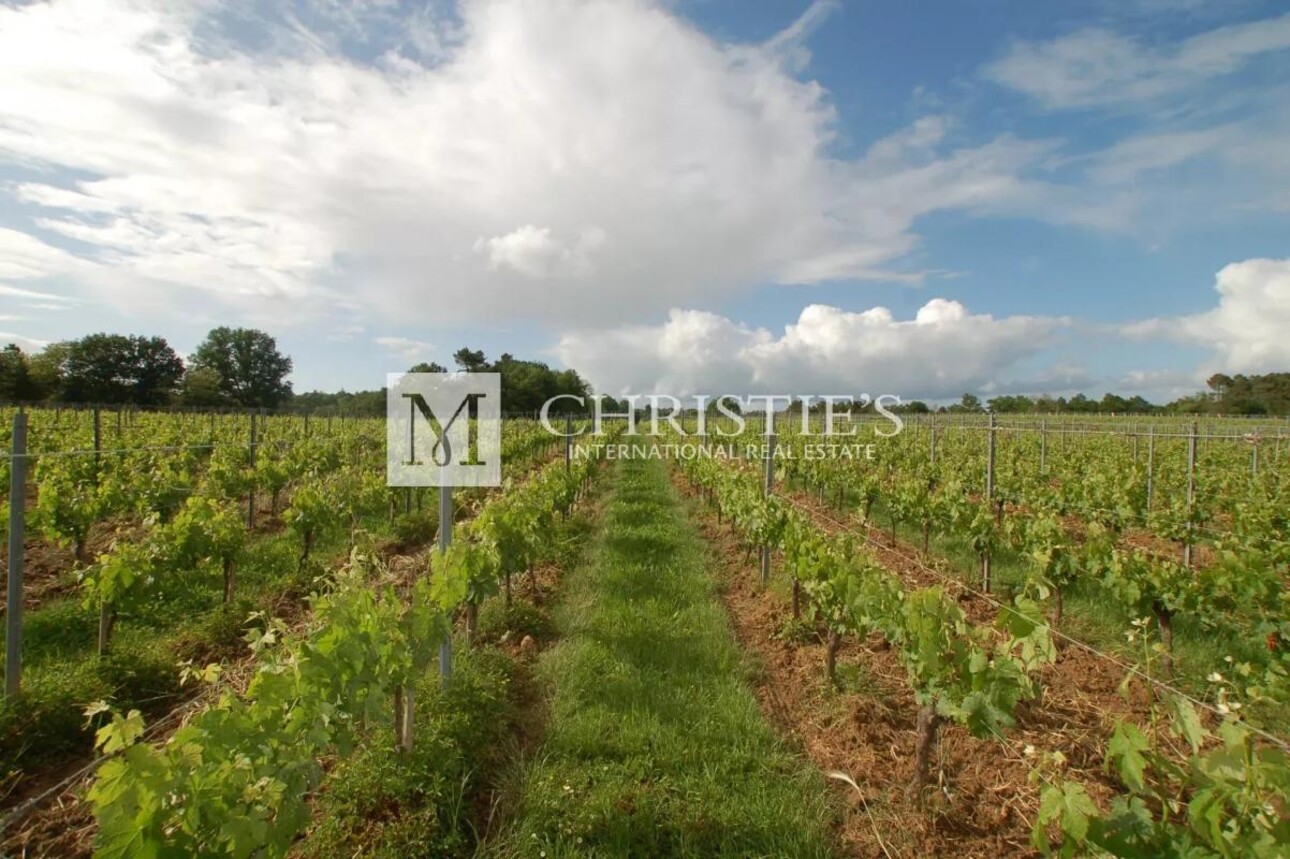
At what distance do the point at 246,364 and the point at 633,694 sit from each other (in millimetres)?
85650

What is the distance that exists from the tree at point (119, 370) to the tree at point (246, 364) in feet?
30.2

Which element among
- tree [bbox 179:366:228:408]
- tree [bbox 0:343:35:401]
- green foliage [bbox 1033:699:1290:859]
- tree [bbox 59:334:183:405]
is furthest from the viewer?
tree [bbox 179:366:228:408]

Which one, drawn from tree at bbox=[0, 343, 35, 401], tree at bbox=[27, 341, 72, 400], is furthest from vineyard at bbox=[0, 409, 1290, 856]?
tree at bbox=[27, 341, 72, 400]

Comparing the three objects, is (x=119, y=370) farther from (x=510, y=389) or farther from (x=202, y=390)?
(x=510, y=389)

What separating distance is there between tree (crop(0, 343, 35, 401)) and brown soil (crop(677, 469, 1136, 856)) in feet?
198

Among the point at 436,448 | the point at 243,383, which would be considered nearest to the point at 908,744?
the point at 436,448

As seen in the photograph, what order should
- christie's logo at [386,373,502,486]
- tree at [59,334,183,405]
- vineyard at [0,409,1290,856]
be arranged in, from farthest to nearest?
tree at [59,334,183,405] → christie's logo at [386,373,502,486] → vineyard at [0,409,1290,856]

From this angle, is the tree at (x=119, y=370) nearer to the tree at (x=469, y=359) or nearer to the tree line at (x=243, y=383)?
the tree line at (x=243, y=383)

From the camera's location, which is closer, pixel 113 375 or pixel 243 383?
pixel 113 375

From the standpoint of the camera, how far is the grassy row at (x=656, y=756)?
308 cm

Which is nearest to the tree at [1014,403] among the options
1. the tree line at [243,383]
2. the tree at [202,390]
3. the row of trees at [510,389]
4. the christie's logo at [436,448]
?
the tree line at [243,383]

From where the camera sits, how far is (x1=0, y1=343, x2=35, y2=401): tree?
43.8m

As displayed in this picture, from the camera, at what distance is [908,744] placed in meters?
3.99

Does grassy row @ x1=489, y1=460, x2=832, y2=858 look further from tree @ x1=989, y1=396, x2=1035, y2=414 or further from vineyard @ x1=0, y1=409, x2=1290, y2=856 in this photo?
tree @ x1=989, y1=396, x2=1035, y2=414
